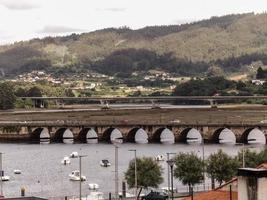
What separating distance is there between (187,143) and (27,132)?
125ft

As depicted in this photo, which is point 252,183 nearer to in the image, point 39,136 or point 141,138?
point 141,138

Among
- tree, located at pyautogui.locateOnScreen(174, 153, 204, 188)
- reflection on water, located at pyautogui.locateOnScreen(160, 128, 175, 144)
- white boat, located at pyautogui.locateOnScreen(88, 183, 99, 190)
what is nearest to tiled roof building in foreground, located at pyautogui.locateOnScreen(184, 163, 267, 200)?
tree, located at pyautogui.locateOnScreen(174, 153, 204, 188)

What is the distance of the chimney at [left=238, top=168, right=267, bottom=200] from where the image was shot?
20484 mm

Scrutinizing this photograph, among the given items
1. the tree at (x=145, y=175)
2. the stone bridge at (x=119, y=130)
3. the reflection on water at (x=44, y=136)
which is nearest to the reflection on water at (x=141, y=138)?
the stone bridge at (x=119, y=130)

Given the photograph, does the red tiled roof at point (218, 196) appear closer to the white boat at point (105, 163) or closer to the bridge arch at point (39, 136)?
the white boat at point (105, 163)

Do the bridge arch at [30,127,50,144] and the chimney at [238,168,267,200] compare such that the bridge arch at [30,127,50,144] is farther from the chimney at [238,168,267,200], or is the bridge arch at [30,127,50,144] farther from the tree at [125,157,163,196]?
the chimney at [238,168,267,200]

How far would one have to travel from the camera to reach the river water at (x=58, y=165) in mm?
84562

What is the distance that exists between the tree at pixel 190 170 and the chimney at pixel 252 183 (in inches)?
2175

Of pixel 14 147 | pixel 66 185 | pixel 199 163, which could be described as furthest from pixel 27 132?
pixel 199 163

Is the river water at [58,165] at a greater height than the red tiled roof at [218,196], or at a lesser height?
lesser

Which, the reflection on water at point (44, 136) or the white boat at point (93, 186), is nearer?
the white boat at point (93, 186)

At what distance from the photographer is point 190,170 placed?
7625cm

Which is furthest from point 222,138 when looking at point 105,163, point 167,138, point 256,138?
point 105,163

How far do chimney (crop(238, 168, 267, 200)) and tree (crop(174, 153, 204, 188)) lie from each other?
181ft
